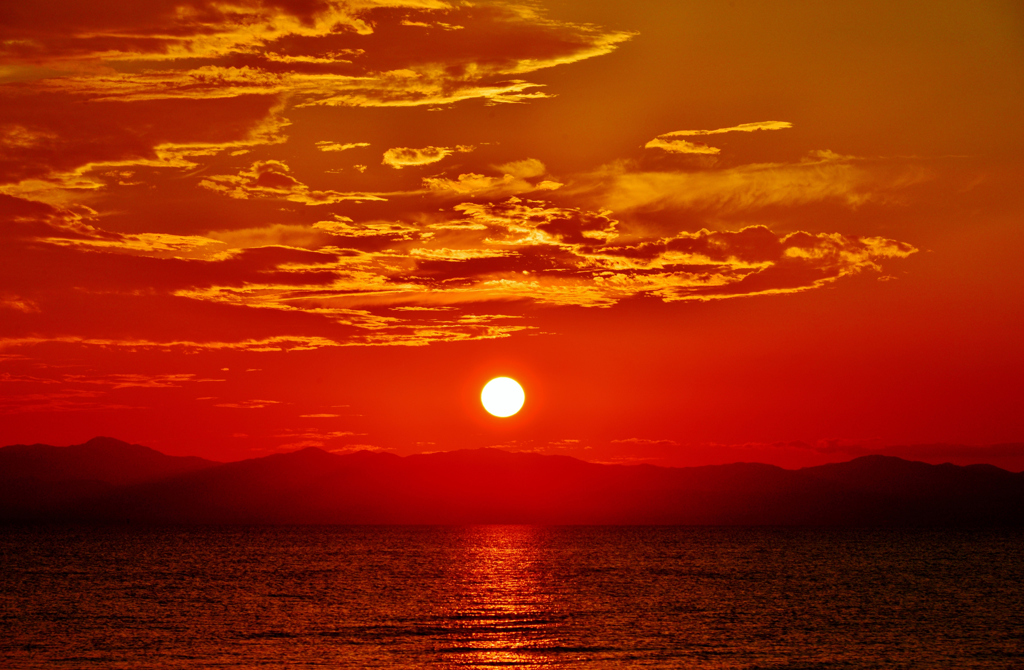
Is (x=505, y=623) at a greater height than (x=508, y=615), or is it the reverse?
(x=508, y=615)

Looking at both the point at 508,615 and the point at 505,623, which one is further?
the point at 508,615

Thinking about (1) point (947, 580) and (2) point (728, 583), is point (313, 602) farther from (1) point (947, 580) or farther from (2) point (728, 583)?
(1) point (947, 580)

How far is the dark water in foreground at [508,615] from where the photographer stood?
56125 mm

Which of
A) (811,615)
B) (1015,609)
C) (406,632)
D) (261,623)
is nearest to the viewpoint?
(406,632)

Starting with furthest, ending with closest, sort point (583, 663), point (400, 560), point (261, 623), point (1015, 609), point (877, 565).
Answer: point (400, 560), point (877, 565), point (1015, 609), point (261, 623), point (583, 663)

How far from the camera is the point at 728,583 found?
11081cm

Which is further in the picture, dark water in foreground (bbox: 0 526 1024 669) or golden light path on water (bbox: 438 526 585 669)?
dark water in foreground (bbox: 0 526 1024 669)

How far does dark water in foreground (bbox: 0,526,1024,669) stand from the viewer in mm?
56125

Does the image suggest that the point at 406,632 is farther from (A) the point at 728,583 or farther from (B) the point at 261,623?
(A) the point at 728,583

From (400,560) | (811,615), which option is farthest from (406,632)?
(400,560)

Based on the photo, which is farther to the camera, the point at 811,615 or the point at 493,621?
the point at 811,615

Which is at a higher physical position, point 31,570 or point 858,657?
point 31,570

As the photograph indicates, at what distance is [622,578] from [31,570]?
75953 mm

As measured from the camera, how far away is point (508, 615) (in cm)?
7775
